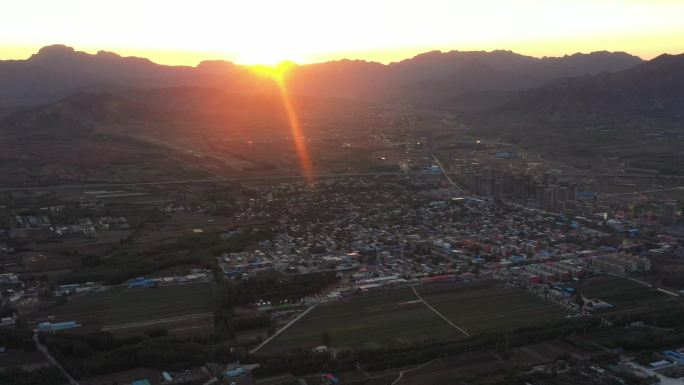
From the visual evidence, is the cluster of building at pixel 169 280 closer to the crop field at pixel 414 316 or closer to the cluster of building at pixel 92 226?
the crop field at pixel 414 316

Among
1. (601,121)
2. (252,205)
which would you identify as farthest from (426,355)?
(601,121)

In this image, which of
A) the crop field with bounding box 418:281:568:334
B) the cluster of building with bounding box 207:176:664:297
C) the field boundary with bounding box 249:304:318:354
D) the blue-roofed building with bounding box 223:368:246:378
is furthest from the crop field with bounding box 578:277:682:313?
the blue-roofed building with bounding box 223:368:246:378

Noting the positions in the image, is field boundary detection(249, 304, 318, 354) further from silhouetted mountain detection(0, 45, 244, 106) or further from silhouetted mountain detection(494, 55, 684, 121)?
silhouetted mountain detection(0, 45, 244, 106)

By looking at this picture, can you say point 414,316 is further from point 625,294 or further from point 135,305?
point 135,305

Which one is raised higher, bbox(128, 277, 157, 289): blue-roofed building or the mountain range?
the mountain range

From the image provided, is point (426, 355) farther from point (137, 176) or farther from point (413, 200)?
point (137, 176)

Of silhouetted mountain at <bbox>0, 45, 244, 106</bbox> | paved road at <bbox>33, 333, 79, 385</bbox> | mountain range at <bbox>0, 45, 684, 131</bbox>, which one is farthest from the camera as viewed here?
silhouetted mountain at <bbox>0, 45, 244, 106</bbox>
